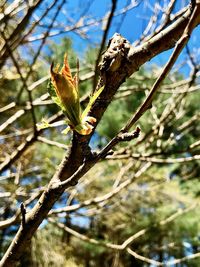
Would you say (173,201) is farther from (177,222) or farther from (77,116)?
(77,116)

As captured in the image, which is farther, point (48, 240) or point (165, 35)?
point (48, 240)

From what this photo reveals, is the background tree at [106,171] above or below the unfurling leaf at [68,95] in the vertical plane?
above

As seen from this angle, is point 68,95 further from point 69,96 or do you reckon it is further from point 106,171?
point 106,171

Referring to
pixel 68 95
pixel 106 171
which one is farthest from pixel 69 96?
pixel 106 171

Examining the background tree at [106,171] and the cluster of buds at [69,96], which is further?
the background tree at [106,171]

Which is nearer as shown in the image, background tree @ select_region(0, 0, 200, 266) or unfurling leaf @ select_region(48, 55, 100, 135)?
unfurling leaf @ select_region(48, 55, 100, 135)

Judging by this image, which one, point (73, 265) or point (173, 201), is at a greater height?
point (173, 201)

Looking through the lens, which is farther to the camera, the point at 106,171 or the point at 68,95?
the point at 106,171

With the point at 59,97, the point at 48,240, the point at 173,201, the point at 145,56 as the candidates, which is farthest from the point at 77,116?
the point at 173,201
